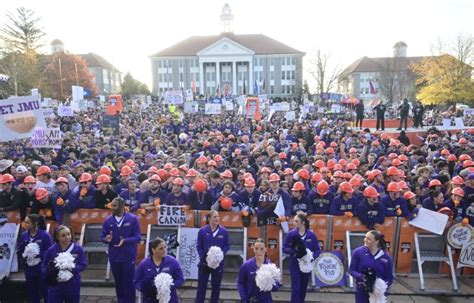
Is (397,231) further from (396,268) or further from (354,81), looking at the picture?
(354,81)

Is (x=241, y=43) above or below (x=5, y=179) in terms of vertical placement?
above

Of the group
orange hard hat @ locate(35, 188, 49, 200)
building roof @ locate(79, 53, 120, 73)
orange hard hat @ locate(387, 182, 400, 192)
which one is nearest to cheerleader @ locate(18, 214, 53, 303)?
orange hard hat @ locate(35, 188, 49, 200)

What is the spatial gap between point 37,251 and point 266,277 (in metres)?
3.71

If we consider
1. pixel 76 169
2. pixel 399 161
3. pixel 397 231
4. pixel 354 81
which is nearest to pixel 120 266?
pixel 76 169

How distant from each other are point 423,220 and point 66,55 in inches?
2686

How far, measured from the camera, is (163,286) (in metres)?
5.12

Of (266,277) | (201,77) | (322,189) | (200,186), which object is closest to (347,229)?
(322,189)

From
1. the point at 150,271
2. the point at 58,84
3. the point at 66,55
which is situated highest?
the point at 66,55

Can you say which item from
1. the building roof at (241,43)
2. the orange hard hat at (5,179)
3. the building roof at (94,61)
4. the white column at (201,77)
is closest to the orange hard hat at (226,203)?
the orange hard hat at (5,179)

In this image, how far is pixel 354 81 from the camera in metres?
96.0

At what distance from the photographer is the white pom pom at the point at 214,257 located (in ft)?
20.9

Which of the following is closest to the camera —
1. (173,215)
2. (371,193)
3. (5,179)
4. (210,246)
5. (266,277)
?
(266,277)

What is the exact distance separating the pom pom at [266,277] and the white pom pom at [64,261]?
2.62m

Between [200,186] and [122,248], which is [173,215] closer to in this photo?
[200,186]
